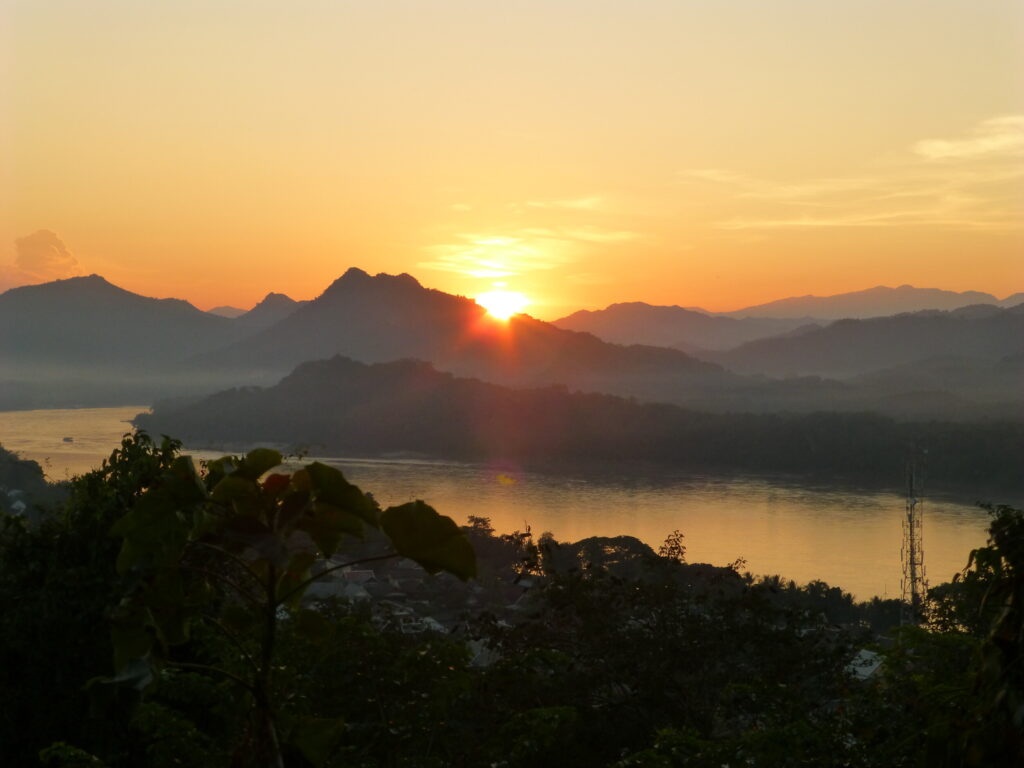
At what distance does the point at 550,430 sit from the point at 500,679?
7316 cm

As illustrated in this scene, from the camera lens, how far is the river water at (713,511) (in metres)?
34.0

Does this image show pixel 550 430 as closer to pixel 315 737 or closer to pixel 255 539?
pixel 315 737

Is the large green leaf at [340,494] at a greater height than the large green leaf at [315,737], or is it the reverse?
the large green leaf at [340,494]

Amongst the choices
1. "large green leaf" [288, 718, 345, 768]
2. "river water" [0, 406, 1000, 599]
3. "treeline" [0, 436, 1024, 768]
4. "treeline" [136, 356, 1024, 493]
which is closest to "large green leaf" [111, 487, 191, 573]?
"treeline" [0, 436, 1024, 768]

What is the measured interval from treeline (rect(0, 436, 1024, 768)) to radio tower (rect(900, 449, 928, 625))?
15.3ft

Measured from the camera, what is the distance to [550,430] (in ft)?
261

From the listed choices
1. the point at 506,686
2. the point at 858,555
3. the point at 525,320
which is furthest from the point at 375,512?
the point at 525,320

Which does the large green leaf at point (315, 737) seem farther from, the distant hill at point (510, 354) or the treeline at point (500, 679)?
the distant hill at point (510, 354)

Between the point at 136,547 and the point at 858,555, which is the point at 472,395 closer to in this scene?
the point at 858,555

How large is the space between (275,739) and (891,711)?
4696 millimetres

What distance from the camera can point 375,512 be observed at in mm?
2193

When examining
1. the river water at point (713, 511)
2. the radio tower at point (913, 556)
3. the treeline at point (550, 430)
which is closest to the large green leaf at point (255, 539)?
the radio tower at point (913, 556)

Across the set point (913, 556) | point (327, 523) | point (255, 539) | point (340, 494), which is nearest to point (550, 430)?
point (913, 556)

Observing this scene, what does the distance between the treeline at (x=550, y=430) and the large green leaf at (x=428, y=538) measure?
53.9m
